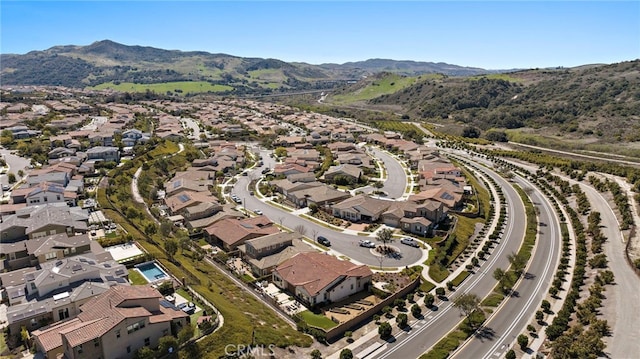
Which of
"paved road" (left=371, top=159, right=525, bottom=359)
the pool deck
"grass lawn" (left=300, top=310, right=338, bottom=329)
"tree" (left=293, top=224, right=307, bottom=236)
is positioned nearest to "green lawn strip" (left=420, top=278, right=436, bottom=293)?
"paved road" (left=371, top=159, right=525, bottom=359)

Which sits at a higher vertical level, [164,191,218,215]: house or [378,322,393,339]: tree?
[164,191,218,215]: house

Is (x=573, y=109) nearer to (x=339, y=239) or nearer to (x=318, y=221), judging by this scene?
(x=318, y=221)

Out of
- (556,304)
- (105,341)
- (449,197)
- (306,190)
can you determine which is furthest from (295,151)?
(105,341)

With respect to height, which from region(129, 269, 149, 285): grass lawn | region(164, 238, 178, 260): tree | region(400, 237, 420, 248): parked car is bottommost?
region(400, 237, 420, 248): parked car

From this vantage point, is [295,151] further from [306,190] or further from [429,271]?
[429,271]

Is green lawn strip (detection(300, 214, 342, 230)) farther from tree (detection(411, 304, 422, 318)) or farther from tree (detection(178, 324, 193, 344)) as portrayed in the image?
tree (detection(178, 324, 193, 344))

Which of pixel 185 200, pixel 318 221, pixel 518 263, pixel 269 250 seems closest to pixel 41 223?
pixel 185 200
